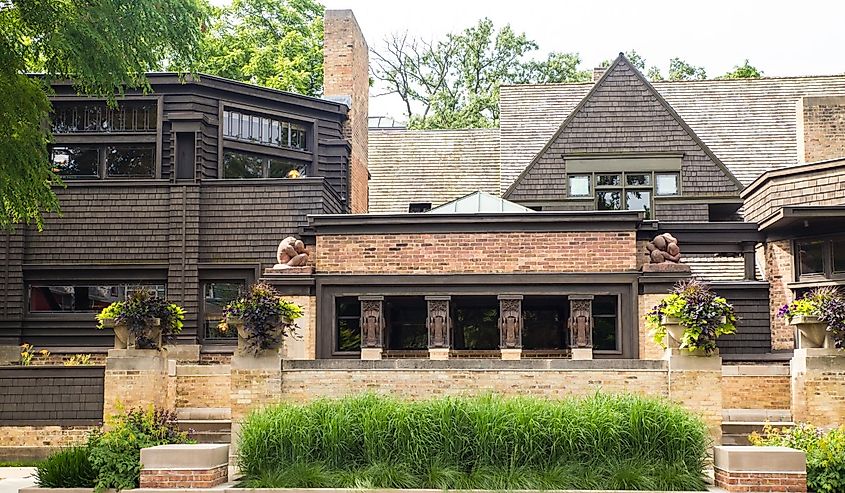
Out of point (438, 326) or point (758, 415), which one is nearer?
point (758, 415)

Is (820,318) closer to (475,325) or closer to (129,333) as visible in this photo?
(475,325)

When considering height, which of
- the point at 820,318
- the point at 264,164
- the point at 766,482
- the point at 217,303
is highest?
the point at 264,164

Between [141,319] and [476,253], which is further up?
[476,253]

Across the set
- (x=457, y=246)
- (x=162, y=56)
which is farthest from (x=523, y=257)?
(x=162, y=56)

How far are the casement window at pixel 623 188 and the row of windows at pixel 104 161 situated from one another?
432 inches

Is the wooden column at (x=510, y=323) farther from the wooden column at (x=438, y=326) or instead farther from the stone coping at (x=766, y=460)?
the stone coping at (x=766, y=460)

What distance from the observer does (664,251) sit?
21.3 meters

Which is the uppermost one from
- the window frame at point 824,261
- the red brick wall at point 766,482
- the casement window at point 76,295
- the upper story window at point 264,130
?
the upper story window at point 264,130

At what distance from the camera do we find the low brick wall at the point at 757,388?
18.4 m

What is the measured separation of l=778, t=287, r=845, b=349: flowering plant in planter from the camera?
54.9ft

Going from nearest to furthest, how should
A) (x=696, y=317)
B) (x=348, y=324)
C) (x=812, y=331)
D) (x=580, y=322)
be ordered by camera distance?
(x=696, y=317) → (x=812, y=331) → (x=580, y=322) → (x=348, y=324)

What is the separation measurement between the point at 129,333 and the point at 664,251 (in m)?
10.5

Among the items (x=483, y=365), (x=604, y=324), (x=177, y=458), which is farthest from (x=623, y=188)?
(x=177, y=458)

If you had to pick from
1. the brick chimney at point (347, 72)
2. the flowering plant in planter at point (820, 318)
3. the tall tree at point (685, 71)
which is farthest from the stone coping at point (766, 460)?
the tall tree at point (685, 71)
